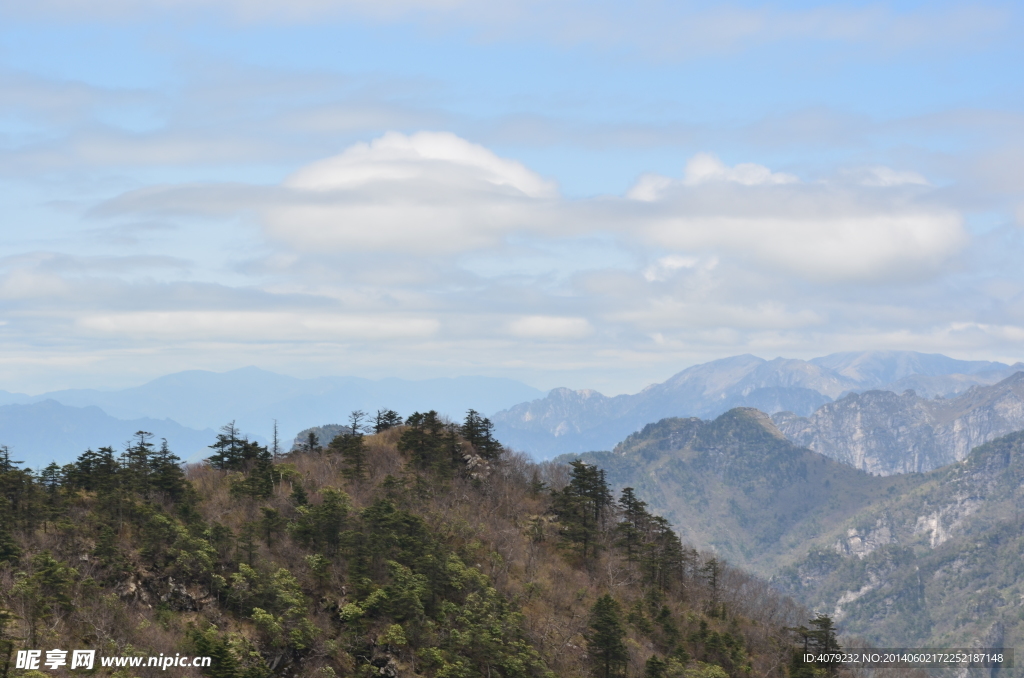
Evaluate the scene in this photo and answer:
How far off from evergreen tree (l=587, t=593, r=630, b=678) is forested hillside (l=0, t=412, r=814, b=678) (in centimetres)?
27

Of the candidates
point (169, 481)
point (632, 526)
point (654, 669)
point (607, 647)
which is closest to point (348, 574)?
point (169, 481)

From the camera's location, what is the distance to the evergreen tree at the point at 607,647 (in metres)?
88.2

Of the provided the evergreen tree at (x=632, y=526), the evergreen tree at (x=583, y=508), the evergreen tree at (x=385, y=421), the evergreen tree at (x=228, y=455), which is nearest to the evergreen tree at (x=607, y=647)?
the evergreen tree at (x=583, y=508)

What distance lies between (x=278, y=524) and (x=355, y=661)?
2076 cm

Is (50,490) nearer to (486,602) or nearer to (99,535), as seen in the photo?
(99,535)

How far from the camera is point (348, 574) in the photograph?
3492 inches

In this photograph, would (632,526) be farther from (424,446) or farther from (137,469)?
(137,469)

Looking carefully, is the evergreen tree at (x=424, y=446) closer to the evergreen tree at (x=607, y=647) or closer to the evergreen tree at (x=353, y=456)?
the evergreen tree at (x=353, y=456)

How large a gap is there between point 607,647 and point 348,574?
30059 mm

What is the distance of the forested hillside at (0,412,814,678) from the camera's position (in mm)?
73562

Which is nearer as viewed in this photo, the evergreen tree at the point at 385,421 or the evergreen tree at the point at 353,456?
the evergreen tree at the point at 353,456

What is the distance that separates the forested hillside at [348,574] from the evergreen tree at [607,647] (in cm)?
27

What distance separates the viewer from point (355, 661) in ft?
263

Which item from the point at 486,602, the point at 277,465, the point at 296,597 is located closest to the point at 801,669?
the point at 486,602
